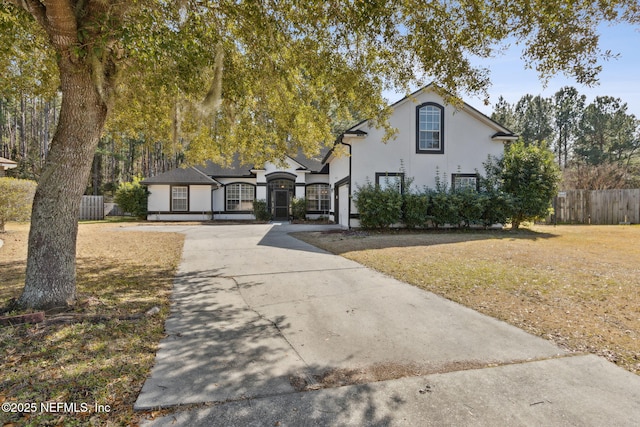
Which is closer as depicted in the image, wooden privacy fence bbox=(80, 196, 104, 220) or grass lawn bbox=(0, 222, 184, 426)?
grass lawn bbox=(0, 222, 184, 426)

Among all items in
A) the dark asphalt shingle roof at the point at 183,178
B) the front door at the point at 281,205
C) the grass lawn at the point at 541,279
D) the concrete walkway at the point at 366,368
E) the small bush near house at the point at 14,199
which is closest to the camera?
the concrete walkway at the point at 366,368

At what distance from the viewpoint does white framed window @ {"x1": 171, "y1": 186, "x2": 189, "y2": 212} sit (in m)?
24.3

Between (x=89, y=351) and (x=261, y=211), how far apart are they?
64.7 feet

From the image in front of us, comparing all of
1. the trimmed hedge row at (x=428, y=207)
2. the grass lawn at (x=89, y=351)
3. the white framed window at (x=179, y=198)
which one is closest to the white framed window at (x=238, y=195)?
the white framed window at (x=179, y=198)

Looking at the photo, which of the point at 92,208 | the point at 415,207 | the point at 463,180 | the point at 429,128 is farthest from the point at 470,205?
the point at 92,208

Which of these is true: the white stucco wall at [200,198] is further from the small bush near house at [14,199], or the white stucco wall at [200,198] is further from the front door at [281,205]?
the small bush near house at [14,199]

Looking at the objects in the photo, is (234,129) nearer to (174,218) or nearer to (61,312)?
(61,312)

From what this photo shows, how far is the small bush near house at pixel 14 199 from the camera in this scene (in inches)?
486

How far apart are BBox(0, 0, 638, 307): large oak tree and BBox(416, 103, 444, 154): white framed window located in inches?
347

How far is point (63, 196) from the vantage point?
4.32 m

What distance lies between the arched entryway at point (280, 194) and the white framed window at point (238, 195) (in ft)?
5.63

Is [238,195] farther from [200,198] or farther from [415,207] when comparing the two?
[415,207]

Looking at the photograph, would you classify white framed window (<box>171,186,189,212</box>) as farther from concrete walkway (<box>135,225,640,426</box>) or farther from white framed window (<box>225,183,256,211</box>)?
concrete walkway (<box>135,225,640,426</box>)

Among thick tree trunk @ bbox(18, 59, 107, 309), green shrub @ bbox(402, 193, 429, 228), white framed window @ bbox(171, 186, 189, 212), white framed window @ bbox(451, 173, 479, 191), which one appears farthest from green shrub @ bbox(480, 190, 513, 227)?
white framed window @ bbox(171, 186, 189, 212)
